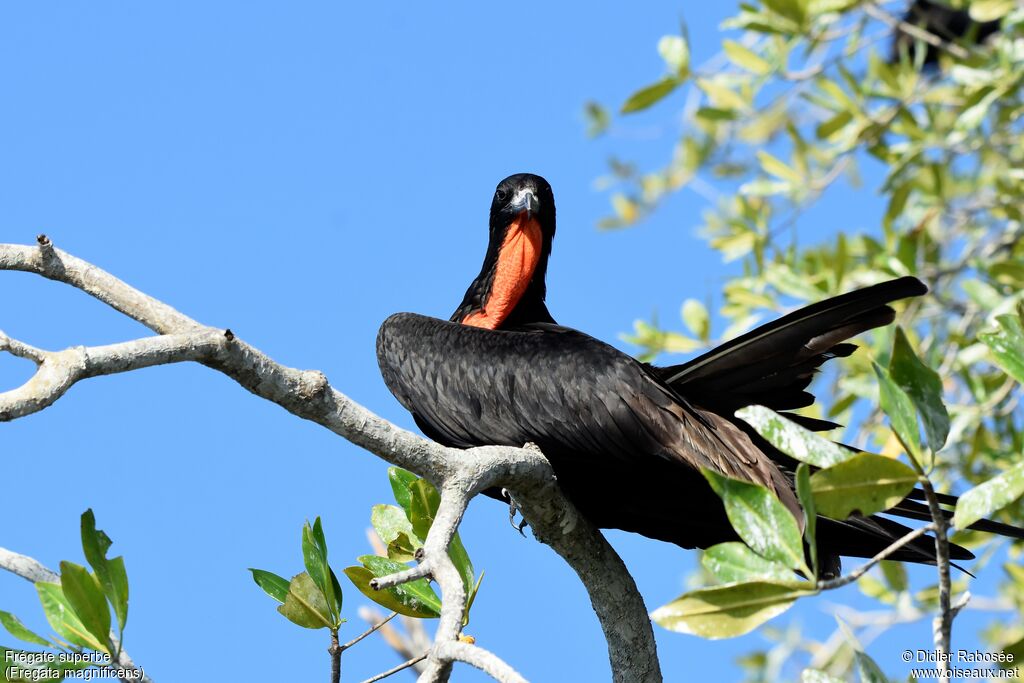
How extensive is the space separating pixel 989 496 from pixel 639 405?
67.4 inches

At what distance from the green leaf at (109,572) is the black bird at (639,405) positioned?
1.70m

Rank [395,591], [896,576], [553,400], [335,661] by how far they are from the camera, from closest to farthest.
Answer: [335,661] → [395,591] → [553,400] → [896,576]

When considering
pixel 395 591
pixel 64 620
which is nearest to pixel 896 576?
pixel 395 591

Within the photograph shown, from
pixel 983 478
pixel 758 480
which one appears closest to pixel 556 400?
pixel 758 480

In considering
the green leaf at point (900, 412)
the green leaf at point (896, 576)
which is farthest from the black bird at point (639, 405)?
the green leaf at point (896, 576)

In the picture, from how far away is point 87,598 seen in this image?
7.39 ft

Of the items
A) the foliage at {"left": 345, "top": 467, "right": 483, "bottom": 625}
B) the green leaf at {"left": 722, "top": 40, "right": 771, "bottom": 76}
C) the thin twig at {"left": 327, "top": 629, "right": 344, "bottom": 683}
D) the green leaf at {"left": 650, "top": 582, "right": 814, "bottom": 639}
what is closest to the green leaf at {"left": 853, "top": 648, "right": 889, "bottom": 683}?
the green leaf at {"left": 650, "top": 582, "right": 814, "bottom": 639}

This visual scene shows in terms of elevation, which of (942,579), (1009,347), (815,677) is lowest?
(815,677)

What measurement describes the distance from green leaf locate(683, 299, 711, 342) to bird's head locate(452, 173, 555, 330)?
3.25 ft

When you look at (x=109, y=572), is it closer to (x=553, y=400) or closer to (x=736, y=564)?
(x=736, y=564)

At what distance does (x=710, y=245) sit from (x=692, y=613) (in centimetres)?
392

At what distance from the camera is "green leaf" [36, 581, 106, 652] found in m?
2.35

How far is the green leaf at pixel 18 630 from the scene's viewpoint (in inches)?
93.4

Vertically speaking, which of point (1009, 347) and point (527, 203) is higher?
point (527, 203)
